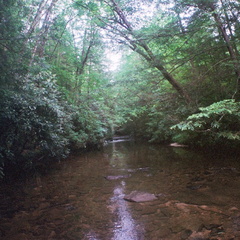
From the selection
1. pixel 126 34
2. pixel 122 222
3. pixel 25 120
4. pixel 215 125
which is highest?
pixel 126 34

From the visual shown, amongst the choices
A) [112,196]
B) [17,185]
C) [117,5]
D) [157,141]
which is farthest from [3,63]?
[157,141]

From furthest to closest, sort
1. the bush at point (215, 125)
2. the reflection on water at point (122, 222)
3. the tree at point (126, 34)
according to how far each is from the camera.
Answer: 1. the tree at point (126, 34)
2. the bush at point (215, 125)
3. the reflection on water at point (122, 222)

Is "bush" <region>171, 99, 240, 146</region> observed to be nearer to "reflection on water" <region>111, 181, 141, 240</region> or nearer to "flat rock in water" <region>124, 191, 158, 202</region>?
"flat rock in water" <region>124, 191, 158, 202</region>

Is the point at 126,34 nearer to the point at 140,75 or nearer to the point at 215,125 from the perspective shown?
the point at 140,75

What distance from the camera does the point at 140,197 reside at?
4.72m

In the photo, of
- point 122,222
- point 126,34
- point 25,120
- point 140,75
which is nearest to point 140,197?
point 122,222

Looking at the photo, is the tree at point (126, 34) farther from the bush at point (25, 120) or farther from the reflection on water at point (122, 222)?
the reflection on water at point (122, 222)

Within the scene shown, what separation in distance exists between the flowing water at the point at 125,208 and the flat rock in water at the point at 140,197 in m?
0.13

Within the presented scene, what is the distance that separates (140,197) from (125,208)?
638mm

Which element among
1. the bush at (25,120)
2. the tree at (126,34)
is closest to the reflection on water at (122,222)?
the bush at (25,120)

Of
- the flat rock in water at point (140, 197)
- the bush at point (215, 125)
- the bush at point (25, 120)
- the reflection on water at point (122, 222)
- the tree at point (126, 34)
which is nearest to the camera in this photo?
the reflection on water at point (122, 222)

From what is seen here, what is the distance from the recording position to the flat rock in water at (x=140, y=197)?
181 inches

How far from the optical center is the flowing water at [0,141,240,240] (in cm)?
325

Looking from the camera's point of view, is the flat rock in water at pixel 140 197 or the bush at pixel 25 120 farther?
the bush at pixel 25 120
